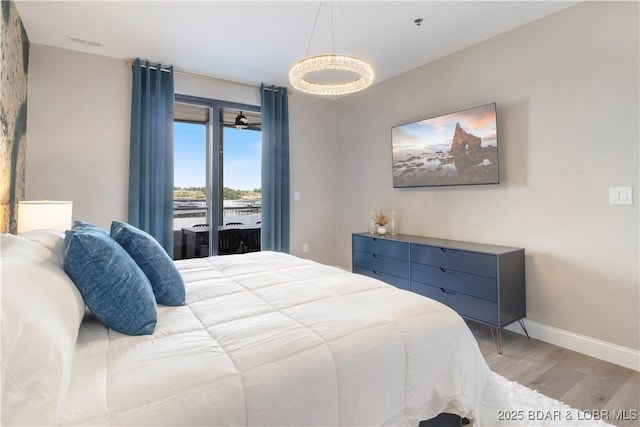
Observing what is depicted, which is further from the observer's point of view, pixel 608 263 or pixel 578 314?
pixel 578 314

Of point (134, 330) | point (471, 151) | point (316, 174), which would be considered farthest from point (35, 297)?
point (316, 174)

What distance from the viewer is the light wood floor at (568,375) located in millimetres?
1958

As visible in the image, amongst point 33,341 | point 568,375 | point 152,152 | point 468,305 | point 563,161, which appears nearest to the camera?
point 33,341

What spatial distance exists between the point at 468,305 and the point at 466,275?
250 mm

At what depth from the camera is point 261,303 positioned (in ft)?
5.19

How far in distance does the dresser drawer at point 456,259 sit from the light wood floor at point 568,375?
2.05 ft

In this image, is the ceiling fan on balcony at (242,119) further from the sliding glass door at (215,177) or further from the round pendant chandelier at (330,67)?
the round pendant chandelier at (330,67)

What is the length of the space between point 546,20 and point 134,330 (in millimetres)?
3602

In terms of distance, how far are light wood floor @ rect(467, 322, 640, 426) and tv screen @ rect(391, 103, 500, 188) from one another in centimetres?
143

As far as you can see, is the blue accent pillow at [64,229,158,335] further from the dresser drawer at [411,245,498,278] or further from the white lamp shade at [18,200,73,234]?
the dresser drawer at [411,245,498,278]

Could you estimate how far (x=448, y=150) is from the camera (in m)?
3.42

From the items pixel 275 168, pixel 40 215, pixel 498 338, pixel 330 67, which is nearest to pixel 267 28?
pixel 330 67

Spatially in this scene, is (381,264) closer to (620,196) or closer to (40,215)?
(620,196)

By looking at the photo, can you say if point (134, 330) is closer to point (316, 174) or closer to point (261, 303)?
point (261, 303)
